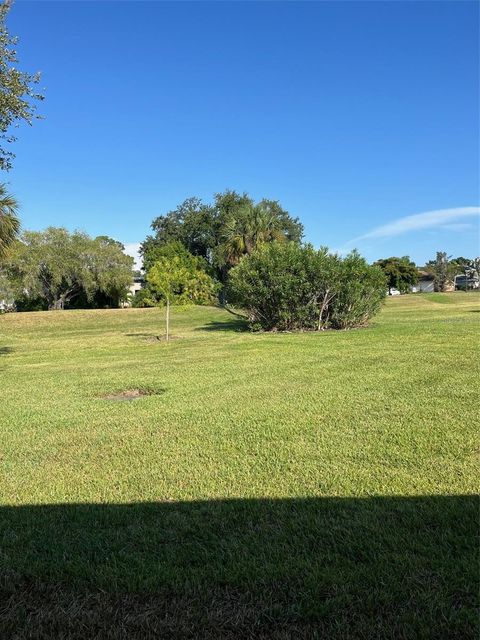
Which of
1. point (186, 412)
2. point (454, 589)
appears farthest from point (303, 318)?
point (454, 589)

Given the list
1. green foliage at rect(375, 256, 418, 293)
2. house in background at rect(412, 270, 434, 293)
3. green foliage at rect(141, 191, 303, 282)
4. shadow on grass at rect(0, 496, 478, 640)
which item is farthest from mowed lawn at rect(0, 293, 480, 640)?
house in background at rect(412, 270, 434, 293)

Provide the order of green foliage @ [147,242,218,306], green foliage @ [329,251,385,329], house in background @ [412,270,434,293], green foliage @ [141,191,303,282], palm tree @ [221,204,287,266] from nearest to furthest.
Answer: green foliage @ [329,251,385,329]
green foliage @ [147,242,218,306]
palm tree @ [221,204,287,266]
green foliage @ [141,191,303,282]
house in background @ [412,270,434,293]

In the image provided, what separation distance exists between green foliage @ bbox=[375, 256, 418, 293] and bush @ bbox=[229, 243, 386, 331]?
60741mm

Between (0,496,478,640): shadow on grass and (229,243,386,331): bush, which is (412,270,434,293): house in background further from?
(0,496,478,640): shadow on grass

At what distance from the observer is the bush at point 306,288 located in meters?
18.0

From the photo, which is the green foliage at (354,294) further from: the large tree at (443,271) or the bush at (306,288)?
the large tree at (443,271)

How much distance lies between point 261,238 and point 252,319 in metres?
16.9

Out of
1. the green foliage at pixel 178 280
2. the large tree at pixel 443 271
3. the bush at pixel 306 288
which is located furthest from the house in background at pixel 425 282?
the bush at pixel 306 288

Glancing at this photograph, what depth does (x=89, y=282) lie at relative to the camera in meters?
43.2

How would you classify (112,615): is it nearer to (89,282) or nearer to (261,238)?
(261,238)

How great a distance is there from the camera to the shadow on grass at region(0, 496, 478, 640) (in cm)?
218

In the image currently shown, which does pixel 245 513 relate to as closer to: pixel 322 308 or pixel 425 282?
pixel 322 308

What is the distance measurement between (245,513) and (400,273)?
78.8 m

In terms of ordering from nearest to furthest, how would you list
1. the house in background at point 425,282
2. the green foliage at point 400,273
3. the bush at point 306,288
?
the bush at point 306,288 → the green foliage at point 400,273 → the house in background at point 425,282
